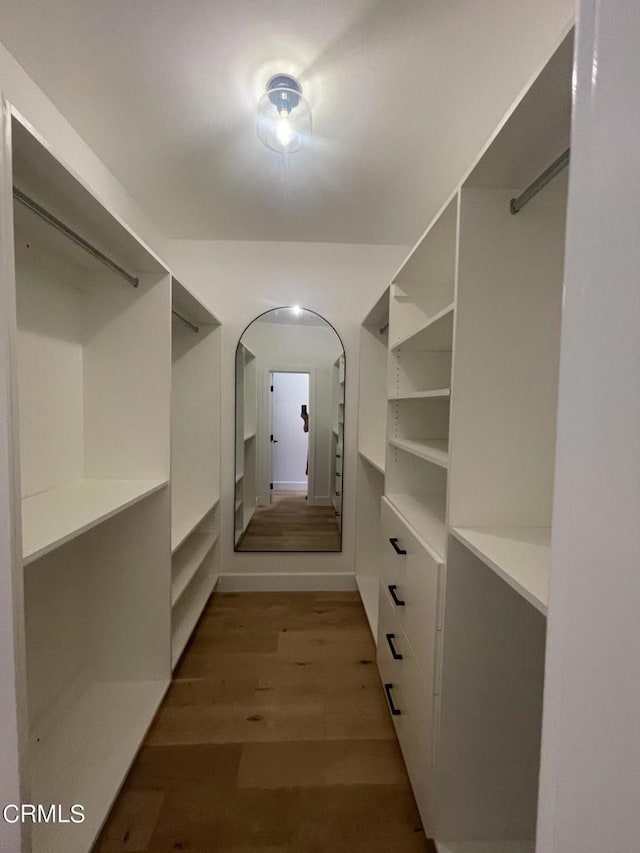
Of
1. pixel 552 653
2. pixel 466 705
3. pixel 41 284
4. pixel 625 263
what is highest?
pixel 41 284

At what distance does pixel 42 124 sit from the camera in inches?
51.6

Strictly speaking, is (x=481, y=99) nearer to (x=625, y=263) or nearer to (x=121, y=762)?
(x=625, y=263)

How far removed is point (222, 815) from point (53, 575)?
1.04 m

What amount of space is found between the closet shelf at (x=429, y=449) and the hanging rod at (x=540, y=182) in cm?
71

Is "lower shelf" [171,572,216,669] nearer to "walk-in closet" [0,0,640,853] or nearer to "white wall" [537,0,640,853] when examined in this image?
"walk-in closet" [0,0,640,853]

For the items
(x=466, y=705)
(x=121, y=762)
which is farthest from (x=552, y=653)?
(x=121, y=762)

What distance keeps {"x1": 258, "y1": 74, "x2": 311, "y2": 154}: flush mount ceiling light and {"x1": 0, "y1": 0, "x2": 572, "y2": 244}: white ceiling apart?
0.04m

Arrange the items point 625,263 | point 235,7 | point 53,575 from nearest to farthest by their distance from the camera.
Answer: point 625,263
point 235,7
point 53,575

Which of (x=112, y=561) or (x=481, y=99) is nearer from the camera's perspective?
(x=481, y=99)

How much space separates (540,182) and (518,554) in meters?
0.87

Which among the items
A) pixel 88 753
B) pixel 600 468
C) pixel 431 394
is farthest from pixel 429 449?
pixel 88 753

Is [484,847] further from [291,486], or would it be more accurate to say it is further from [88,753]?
[291,486]

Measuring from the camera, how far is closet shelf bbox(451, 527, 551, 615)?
0.68 meters
